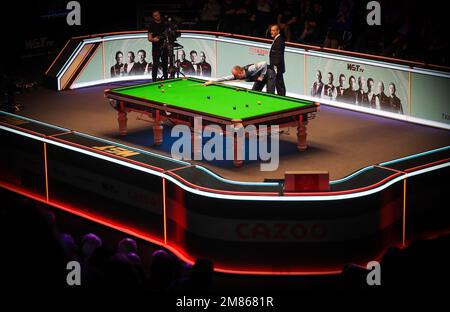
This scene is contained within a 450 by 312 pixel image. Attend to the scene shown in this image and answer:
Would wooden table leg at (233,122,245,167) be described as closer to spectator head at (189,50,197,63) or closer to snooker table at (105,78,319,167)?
snooker table at (105,78,319,167)

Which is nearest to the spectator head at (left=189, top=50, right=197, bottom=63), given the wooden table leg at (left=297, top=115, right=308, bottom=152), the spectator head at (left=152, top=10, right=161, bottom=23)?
the spectator head at (left=152, top=10, right=161, bottom=23)

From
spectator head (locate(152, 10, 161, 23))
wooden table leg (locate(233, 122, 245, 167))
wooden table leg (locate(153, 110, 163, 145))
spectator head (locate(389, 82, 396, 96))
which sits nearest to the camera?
wooden table leg (locate(233, 122, 245, 167))

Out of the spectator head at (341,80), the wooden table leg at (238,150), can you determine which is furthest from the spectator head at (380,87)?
the wooden table leg at (238,150)

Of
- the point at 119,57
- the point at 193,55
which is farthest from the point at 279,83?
the point at 119,57

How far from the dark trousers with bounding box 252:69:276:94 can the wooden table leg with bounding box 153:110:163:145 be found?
6.39 feet

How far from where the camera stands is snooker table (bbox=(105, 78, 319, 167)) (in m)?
12.4

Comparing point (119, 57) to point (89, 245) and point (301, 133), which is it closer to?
point (301, 133)

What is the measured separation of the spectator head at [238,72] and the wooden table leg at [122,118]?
1.77m

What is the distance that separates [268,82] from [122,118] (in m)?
2.48

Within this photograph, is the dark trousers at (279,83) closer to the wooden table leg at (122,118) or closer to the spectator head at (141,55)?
the wooden table leg at (122,118)

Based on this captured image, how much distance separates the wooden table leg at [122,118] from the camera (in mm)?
14033

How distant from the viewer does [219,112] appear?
1255 cm
